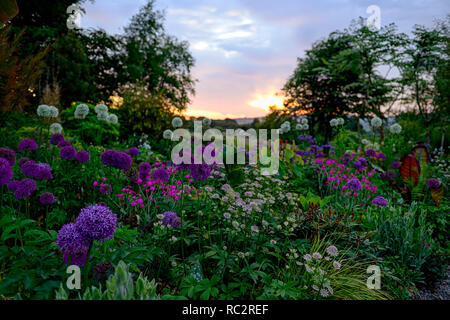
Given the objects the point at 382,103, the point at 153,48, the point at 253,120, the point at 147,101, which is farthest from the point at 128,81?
the point at 382,103

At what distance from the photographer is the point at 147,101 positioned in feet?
33.4

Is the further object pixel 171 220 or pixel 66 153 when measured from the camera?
pixel 66 153

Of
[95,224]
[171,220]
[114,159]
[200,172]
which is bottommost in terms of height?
[171,220]

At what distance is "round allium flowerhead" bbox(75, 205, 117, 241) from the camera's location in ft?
5.58

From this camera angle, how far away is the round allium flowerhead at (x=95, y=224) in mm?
1700

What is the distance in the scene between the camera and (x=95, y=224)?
1698 millimetres
